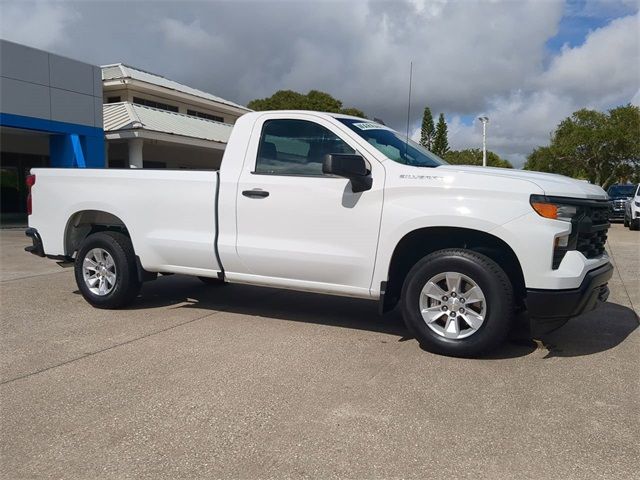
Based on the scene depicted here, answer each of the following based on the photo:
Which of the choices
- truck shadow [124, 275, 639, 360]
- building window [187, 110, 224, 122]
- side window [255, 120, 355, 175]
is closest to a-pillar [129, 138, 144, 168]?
building window [187, 110, 224, 122]

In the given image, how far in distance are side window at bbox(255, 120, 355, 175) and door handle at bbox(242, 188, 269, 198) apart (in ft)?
0.66

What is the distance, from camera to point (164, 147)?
84.0ft

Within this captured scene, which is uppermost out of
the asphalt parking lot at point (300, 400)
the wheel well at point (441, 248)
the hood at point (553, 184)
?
the hood at point (553, 184)

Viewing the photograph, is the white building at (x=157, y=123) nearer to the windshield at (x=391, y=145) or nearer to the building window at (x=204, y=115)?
the building window at (x=204, y=115)

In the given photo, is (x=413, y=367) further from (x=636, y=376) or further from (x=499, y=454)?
(x=636, y=376)

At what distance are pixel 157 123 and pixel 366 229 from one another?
19.6 meters

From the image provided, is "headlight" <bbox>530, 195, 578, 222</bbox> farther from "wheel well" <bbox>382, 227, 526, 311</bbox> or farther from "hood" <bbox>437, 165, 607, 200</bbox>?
"wheel well" <bbox>382, 227, 526, 311</bbox>

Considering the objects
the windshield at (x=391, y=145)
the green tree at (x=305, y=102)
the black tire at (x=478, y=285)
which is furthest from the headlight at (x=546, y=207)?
the green tree at (x=305, y=102)

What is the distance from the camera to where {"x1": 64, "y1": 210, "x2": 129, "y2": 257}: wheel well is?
21.0 feet

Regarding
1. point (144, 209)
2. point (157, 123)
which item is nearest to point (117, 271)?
point (144, 209)

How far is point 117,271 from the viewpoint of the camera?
6.09 metres

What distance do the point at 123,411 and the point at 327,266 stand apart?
83.7 inches

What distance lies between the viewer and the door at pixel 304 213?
192 inches

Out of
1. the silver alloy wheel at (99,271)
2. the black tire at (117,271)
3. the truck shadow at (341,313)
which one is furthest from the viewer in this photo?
the silver alloy wheel at (99,271)
